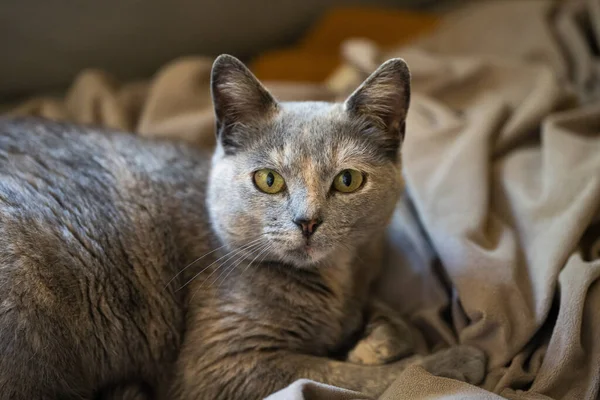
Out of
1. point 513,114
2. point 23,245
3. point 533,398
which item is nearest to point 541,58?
point 513,114

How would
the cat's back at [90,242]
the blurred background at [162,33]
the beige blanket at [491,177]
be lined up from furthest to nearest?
1. the blurred background at [162,33]
2. the beige blanket at [491,177]
3. the cat's back at [90,242]

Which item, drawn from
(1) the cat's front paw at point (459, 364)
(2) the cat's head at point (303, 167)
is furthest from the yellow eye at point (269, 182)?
(1) the cat's front paw at point (459, 364)

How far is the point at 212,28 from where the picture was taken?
204 cm

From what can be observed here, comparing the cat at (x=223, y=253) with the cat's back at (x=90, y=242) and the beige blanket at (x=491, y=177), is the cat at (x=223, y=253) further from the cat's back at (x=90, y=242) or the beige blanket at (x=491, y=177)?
the beige blanket at (x=491, y=177)

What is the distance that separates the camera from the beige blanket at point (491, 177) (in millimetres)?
1169

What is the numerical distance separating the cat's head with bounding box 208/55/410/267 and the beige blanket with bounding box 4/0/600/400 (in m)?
0.26

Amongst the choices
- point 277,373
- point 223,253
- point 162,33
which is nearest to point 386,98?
point 223,253

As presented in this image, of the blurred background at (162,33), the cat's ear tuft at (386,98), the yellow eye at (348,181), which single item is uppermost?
the blurred background at (162,33)

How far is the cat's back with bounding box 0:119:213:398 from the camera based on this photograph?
3.49 ft

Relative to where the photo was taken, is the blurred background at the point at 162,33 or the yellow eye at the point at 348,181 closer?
the yellow eye at the point at 348,181

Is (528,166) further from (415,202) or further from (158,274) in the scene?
(158,274)

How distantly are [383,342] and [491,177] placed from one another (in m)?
0.56

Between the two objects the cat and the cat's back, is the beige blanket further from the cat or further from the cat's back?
the cat's back

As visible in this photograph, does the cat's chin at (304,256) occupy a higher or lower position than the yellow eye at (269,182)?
lower
